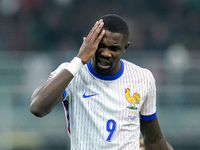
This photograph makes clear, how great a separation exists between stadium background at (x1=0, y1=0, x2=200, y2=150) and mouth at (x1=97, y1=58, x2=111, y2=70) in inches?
226

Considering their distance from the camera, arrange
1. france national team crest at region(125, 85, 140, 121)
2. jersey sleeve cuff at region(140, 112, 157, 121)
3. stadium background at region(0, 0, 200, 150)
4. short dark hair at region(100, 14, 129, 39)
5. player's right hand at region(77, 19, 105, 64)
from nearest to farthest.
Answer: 1. player's right hand at region(77, 19, 105, 64)
2. short dark hair at region(100, 14, 129, 39)
3. france national team crest at region(125, 85, 140, 121)
4. jersey sleeve cuff at region(140, 112, 157, 121)
5. stadium background at region(0, 0, 200, 150)

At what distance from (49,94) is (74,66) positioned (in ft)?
0.99

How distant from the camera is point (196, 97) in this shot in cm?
1001

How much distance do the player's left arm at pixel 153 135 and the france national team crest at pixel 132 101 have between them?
0.30m

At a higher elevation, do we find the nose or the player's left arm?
the nose

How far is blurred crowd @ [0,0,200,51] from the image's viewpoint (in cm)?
1277

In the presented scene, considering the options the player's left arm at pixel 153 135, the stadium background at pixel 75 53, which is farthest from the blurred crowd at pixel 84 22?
the player's left arm at pixel 153 135

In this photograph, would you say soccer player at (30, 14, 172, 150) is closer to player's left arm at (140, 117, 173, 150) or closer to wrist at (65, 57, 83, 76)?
wrist at (65, 57, 83, 76)

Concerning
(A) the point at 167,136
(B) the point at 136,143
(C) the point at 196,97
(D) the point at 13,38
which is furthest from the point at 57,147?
(B) the point at 136,143

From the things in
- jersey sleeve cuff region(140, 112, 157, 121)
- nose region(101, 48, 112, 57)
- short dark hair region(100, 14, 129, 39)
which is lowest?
jersey sleeve cuff region(140, 112, 157, 121)

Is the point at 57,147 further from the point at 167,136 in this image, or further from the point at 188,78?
the point at 188,78

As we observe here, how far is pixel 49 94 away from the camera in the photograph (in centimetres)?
387

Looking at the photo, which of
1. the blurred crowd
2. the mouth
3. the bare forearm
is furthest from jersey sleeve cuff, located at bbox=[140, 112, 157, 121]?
the blurred crowd

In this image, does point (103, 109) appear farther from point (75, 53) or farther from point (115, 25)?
point (75, 53)
